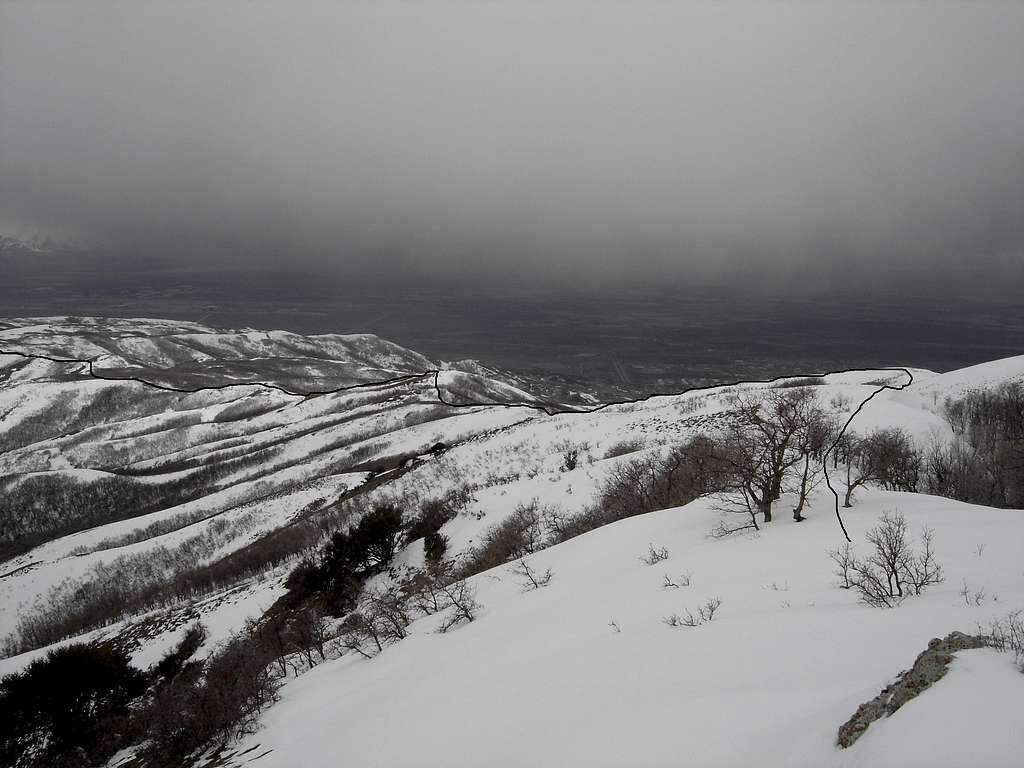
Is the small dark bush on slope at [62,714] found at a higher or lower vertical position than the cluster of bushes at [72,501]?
higher

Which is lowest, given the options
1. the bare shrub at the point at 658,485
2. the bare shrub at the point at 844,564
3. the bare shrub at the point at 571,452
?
the bare shrub at the point at 571,452

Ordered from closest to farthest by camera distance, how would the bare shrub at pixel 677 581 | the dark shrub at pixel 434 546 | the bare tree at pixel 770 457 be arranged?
1. the bare shrub at pixel 677 581
2. the bare tree at pixel 770 457
3. the dark shrub at pixel 434 546

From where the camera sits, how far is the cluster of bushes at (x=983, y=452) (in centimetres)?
2352

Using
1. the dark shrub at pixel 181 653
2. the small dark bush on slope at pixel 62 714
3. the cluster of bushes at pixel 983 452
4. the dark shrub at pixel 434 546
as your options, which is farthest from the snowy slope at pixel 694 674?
the dark shrub at pixel 181 653

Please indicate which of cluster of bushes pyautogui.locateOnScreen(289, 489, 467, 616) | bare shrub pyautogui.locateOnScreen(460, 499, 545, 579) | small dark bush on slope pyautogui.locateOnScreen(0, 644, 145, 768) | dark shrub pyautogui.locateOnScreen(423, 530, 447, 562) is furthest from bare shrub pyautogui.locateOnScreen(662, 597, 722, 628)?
small dark bush on slope pyautogui.locateOnScreen(0, 644, 145, 768)

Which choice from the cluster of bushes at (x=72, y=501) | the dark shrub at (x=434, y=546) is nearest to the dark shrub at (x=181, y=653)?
the dark shrub at (x=434, y=546)

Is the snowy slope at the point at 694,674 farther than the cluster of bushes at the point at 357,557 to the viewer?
No

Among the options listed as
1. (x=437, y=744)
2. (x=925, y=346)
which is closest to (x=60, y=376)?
(x=437, y=744)

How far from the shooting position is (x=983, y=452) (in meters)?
28.1

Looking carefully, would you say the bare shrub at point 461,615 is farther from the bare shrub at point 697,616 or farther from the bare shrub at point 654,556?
the bare shrub at point 697,616

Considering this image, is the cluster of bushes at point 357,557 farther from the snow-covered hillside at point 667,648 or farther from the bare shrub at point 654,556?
the bare shrub at point 654,556

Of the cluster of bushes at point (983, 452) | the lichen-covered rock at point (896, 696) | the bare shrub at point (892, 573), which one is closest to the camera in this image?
the lichen-covered rock at point (896, 696)

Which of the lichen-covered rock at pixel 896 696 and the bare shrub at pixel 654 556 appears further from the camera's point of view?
the bare shrub at pixel 654 556

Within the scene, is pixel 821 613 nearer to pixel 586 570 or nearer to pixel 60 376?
pixel 586 570
